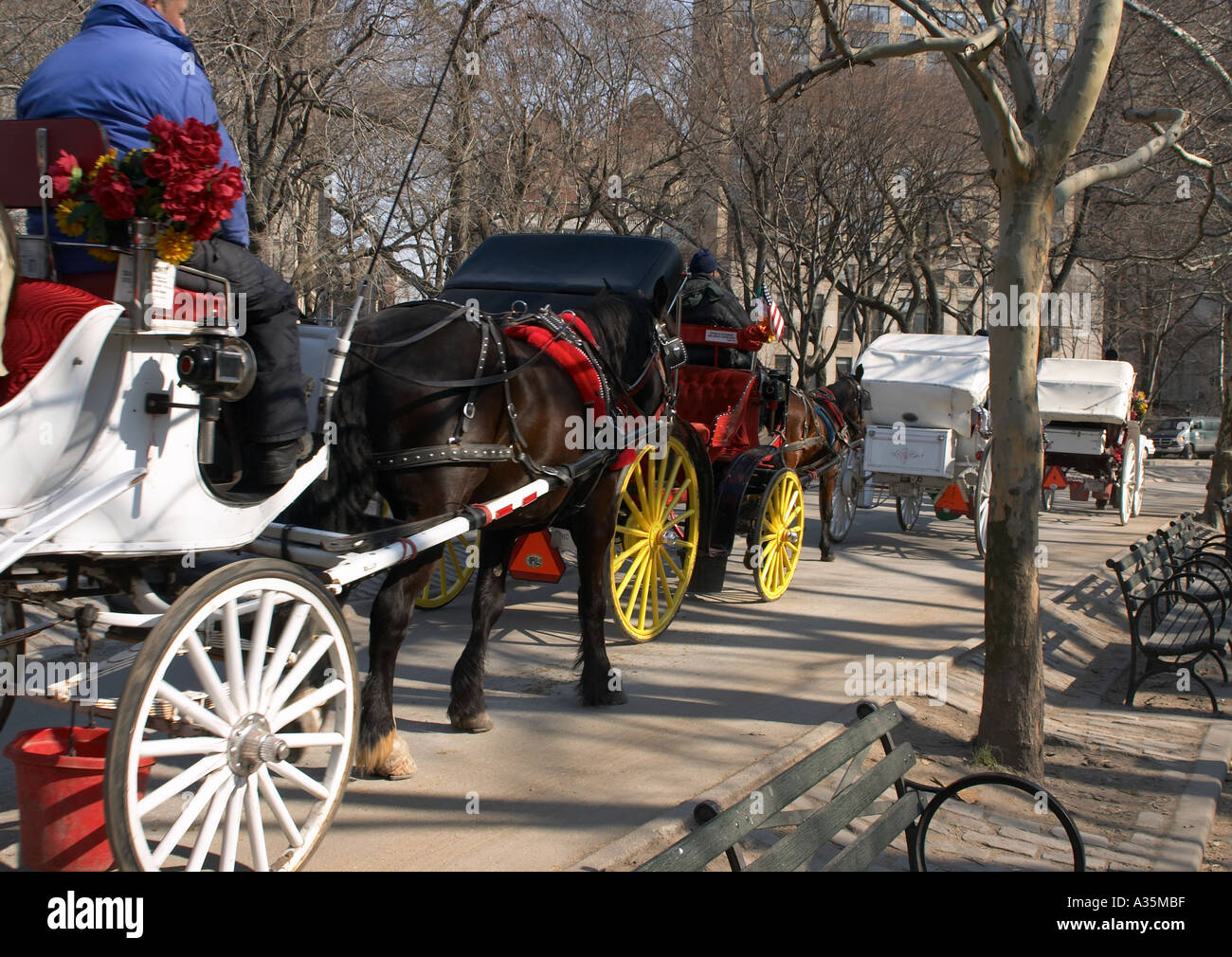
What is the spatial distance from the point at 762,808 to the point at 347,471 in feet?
8.47

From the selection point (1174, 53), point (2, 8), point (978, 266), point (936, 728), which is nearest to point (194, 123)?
point (936, 728)

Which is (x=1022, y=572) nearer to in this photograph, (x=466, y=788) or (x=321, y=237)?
(x=466, y=788)

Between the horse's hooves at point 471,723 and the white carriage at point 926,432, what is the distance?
8.43 meters

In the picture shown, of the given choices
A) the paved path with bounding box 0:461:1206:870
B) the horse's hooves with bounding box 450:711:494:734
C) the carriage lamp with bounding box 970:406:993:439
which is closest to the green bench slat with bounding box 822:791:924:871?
the paved path with bounding box 0:461:1206:870

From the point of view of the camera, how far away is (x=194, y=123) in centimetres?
332

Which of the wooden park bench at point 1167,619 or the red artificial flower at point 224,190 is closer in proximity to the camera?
the red artificial flower at point 224,190

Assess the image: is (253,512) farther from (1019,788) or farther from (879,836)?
(1019,788)

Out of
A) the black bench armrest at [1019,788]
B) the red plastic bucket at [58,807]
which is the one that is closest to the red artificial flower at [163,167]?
the red plastic bucket at [58,807]

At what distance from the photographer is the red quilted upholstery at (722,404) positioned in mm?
9828

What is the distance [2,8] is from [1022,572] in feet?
41.5

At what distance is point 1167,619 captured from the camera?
31.0 feet

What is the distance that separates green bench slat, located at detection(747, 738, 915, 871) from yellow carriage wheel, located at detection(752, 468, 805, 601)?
5.01m

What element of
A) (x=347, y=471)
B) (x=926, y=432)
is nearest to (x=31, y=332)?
(x=347, y=471)

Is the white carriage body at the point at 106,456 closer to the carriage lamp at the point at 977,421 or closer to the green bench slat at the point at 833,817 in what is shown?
the green bench slat at the point at 833,817
